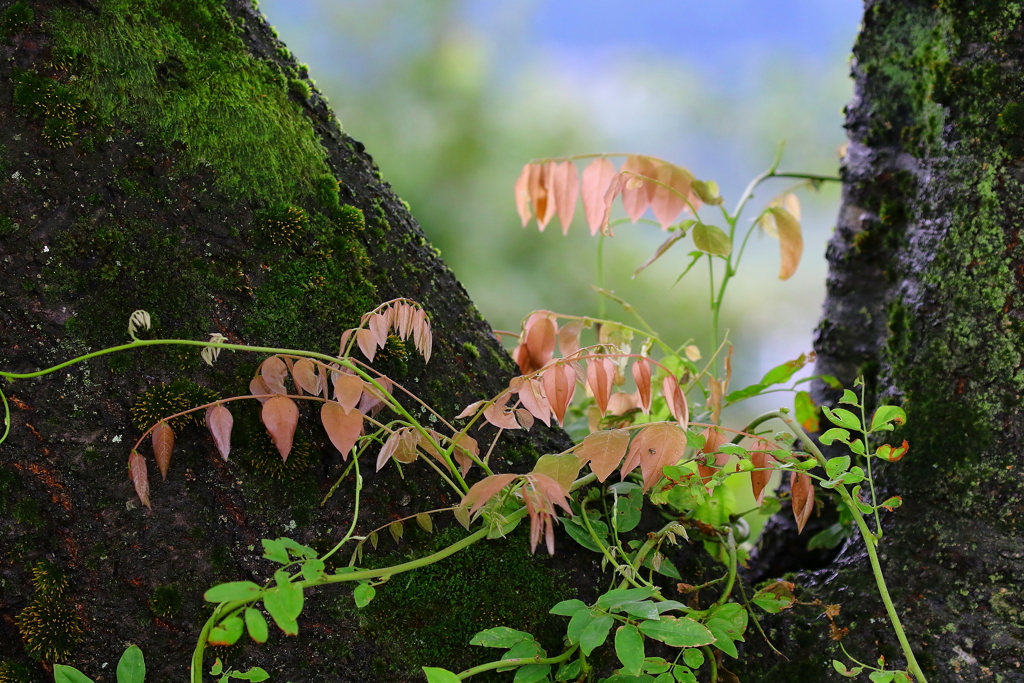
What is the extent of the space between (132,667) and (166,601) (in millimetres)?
62

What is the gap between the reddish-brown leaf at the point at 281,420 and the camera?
0.65 m

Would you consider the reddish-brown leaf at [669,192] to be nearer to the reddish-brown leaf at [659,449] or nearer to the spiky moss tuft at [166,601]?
the reddish-brown leaf at [659,449]

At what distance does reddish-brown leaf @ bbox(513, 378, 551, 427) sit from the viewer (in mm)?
723

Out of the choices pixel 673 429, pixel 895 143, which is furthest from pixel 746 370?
pixel 673 429

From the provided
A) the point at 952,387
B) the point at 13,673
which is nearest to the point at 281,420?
the point at 13,673

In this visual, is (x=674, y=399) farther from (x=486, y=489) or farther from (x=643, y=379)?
(x=486, y=489)

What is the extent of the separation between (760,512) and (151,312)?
31.5 inches

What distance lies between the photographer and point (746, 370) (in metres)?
5.94

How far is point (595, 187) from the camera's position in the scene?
1039mm

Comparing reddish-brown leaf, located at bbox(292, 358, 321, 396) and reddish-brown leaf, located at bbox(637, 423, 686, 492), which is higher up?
reddish-brown leaf, located at bbox(292, 358, 321, 396)

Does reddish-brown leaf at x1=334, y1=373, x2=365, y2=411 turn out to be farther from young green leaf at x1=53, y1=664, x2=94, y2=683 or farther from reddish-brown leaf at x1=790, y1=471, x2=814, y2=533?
reddish-brown leaf at x1=790, y1=471, x2=814, y2=533

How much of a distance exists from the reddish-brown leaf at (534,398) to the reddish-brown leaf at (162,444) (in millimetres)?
339

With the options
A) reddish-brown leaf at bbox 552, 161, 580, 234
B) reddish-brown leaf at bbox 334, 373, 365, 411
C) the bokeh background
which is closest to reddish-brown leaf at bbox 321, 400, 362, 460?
reddish-brown leaf at bbox 334, 373, 365, 411

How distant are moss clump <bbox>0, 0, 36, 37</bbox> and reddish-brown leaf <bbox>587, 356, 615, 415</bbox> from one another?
68 cm
